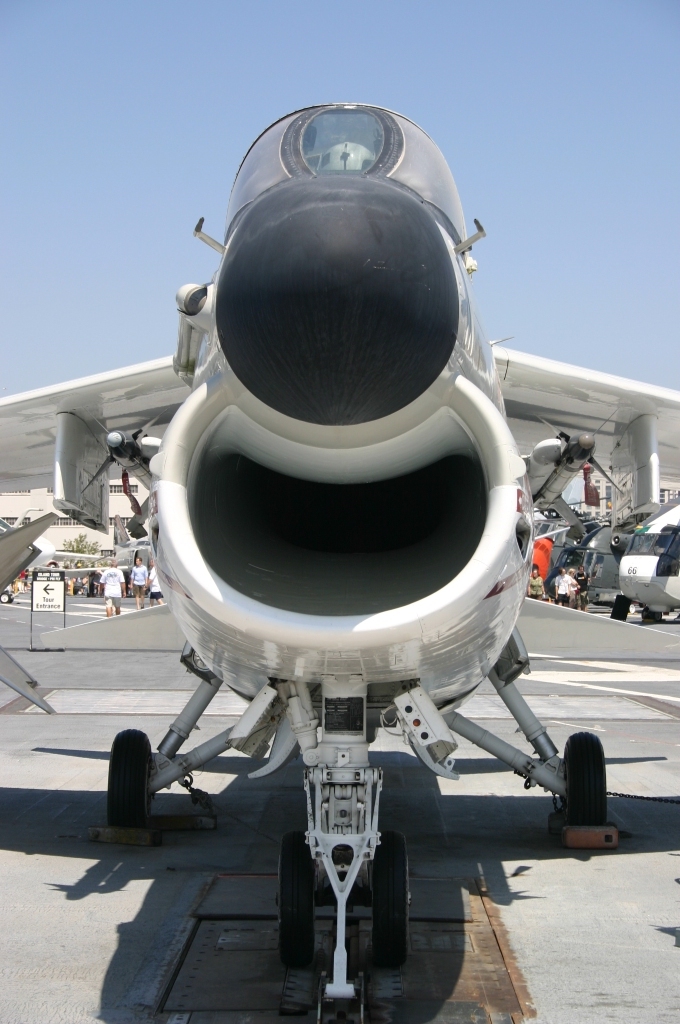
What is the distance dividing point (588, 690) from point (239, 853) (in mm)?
9921

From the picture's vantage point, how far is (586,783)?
6.98 meters

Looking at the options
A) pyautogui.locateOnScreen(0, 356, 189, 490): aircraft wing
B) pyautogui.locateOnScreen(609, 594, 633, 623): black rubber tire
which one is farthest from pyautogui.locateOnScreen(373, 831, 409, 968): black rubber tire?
pyautogui.locateOnScreen(609, 594, 633, 623): black rubber tire

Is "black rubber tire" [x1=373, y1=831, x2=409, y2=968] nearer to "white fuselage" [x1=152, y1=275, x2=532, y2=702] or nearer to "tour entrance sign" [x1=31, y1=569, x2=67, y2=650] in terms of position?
"white fuselage" [x1=152, y1=275, x2=532, y2=702]

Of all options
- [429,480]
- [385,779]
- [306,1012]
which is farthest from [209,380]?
[385,779]

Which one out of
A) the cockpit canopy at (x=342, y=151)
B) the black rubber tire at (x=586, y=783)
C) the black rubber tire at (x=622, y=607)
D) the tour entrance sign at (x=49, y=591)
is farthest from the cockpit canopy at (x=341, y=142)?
the black rubber tire at (x=622, y=607)

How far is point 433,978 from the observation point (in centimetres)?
449

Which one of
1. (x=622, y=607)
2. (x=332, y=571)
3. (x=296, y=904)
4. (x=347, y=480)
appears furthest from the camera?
(x=622, y=607)

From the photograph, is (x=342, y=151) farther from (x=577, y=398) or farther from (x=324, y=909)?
(x=324, y=909)

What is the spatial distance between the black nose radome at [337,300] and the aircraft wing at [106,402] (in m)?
3.73

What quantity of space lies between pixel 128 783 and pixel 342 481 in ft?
12.6

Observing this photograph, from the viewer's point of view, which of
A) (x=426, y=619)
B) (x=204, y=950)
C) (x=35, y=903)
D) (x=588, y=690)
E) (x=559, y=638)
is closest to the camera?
(x=426, y=619)

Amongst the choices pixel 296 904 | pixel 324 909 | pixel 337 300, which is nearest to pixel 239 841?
pixel 324 909

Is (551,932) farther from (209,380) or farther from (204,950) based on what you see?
(209,380)

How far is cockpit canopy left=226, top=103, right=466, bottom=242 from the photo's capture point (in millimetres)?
4199
